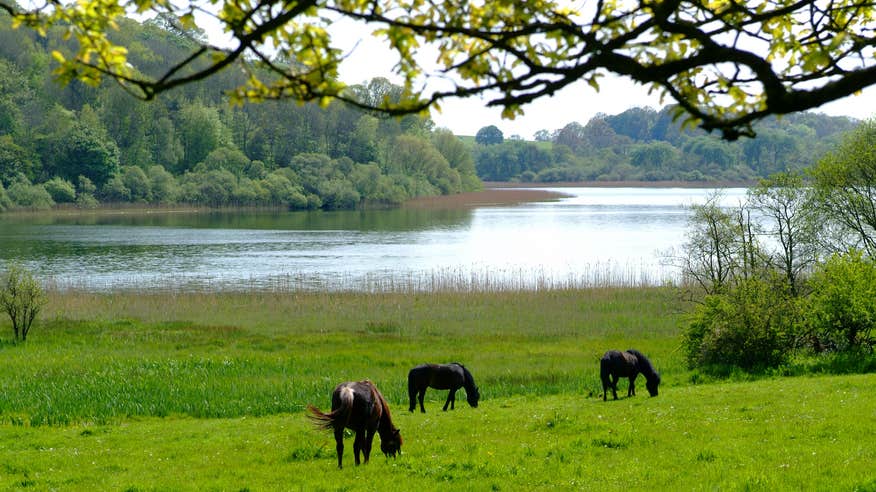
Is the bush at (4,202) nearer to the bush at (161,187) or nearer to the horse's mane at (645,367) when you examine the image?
the bush at (161,187)

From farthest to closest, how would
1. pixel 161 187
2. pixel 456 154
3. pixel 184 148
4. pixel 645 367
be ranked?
pixel 456 154 < pixel 184 148 < pixel 161 187 < pixel 645 367

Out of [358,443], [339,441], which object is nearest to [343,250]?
[358,443]

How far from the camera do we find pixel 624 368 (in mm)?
18578

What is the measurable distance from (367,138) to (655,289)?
122 m

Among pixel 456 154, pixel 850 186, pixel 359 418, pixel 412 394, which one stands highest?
pixel 456 154

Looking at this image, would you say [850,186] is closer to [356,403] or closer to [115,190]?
[356,403]

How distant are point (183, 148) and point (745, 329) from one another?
137474mm

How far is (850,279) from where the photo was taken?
23.2 meters

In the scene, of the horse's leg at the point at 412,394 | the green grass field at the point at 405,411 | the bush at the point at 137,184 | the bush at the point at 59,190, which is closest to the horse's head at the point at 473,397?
the green grass field at the point at 405,411

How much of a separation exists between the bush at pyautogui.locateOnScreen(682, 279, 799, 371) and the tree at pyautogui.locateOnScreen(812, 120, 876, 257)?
15674 mm

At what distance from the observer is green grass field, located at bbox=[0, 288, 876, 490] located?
1127 centimetres

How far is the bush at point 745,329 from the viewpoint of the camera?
22906 mm

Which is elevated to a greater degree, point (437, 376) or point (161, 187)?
point (161, 187)

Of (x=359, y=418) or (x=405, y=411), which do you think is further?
(x=405, y=411)
